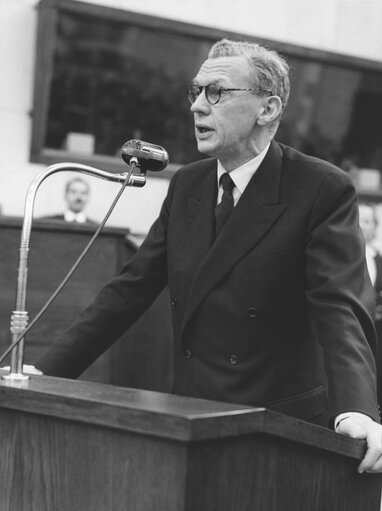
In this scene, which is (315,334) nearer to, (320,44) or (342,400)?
(342,400)

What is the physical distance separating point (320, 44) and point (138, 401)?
8561 mm

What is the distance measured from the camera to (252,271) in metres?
2.45

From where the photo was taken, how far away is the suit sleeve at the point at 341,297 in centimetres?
214

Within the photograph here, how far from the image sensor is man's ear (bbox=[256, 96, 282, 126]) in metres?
2.61

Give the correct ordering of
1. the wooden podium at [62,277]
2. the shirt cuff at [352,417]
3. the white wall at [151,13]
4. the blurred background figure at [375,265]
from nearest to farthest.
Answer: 1. the shirt cuff at [352,417]
2. the wooden podium at [62,277]
3. the blurred background figure at [375,265]
4. the white wall at [151,13]

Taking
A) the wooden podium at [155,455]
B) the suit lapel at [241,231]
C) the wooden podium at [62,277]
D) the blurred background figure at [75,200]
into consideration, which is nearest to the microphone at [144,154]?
the suit lapel at [241,231]

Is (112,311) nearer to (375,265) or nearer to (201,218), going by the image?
(201,218)

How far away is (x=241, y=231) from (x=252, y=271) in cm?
→ 12

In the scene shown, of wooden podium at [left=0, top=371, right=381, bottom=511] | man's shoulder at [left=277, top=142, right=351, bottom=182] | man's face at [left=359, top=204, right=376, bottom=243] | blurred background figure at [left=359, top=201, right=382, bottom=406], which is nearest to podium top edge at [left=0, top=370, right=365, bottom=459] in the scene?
wooden podium at [left=0, top=371, right=381, bottom=511]

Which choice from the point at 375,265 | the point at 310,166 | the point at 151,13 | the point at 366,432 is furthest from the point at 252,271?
the point at 151,13

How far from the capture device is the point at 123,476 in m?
1.71

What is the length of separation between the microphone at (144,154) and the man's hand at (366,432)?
28.8 inches

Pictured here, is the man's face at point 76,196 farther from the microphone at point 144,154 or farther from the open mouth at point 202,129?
the microphone at point 144,154

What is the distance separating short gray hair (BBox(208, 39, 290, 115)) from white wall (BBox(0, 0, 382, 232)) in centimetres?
613
